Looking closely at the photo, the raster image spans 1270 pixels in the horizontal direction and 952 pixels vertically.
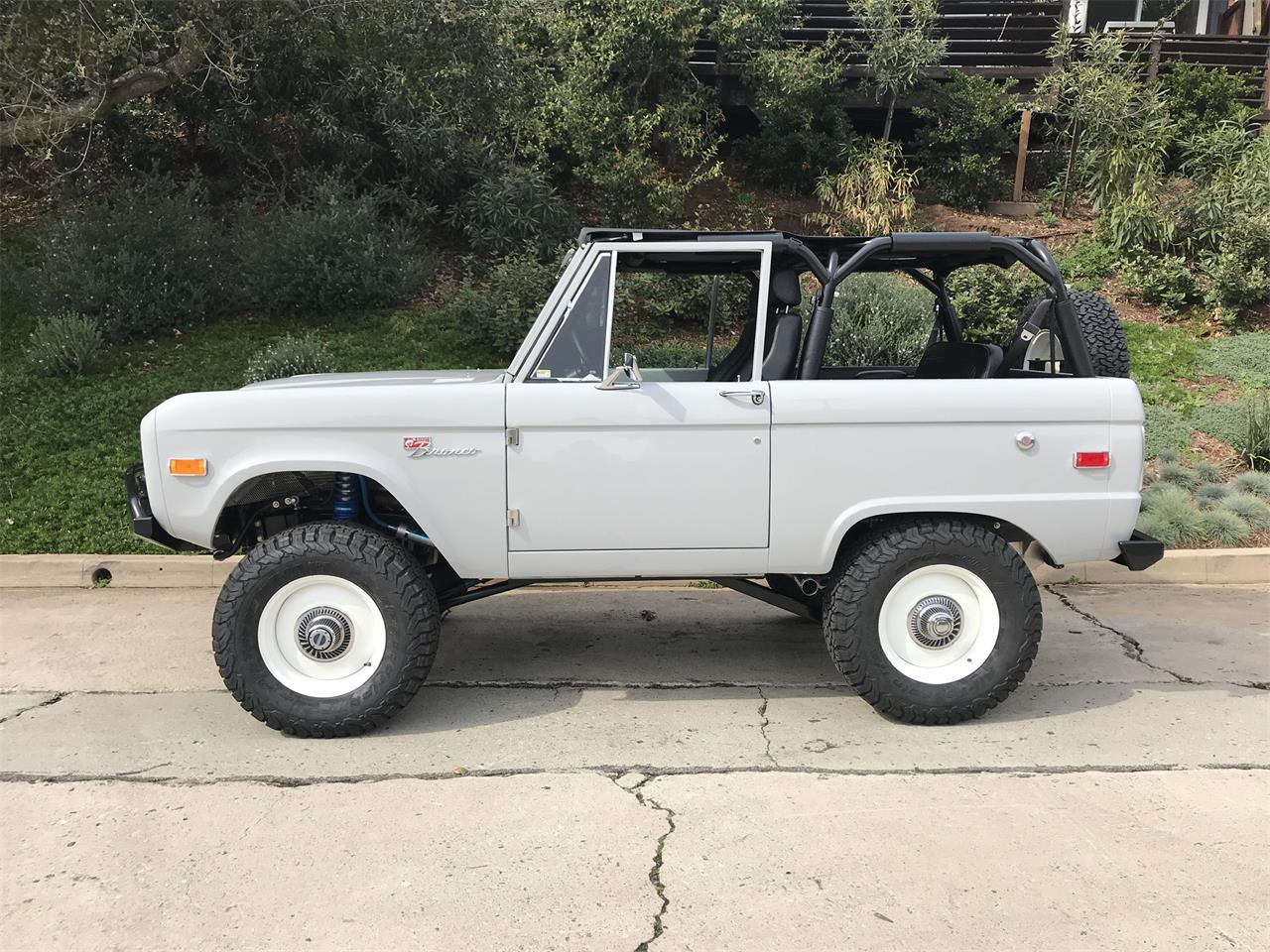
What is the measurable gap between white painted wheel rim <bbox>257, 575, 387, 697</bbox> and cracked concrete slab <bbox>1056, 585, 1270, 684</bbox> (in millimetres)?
4191

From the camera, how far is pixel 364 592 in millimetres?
4496

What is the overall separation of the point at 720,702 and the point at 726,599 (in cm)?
202

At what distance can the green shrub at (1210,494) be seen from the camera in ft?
26.6

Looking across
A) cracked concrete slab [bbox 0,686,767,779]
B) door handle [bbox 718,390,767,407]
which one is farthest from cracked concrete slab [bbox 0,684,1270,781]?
door handle [bbox 718,390,767,407]

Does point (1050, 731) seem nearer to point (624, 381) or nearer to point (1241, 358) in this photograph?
point (624, 381)

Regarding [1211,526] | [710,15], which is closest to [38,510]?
[1211,526]

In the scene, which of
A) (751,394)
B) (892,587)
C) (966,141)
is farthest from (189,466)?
(966,141)

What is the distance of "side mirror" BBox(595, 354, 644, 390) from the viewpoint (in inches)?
176

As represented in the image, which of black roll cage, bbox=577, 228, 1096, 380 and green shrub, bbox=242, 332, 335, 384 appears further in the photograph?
green shrub, bbox=242, 332, 335, 384

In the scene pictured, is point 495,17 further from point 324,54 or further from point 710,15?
point 710,15

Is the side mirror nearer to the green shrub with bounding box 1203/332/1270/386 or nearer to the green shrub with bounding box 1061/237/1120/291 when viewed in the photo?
the green shrub with bounding box 1203/332/1270/386

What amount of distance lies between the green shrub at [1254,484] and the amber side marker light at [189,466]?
25.5 ft

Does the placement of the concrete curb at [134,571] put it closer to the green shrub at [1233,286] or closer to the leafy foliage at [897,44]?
the green shrub at [1233,286]

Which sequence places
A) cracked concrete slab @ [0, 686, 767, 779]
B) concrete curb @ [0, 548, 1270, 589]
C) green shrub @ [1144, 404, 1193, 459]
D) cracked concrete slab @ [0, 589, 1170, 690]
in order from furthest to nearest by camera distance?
1. green shrub @ [1144, 404, 1193, 459]
2. concrete curb @ [0, 548, 1270, 589]
3. cracked concrete slab @ [0, 589, 1170, 690]
4. cracked concrete slab @ [0, 686, 767, 779]
